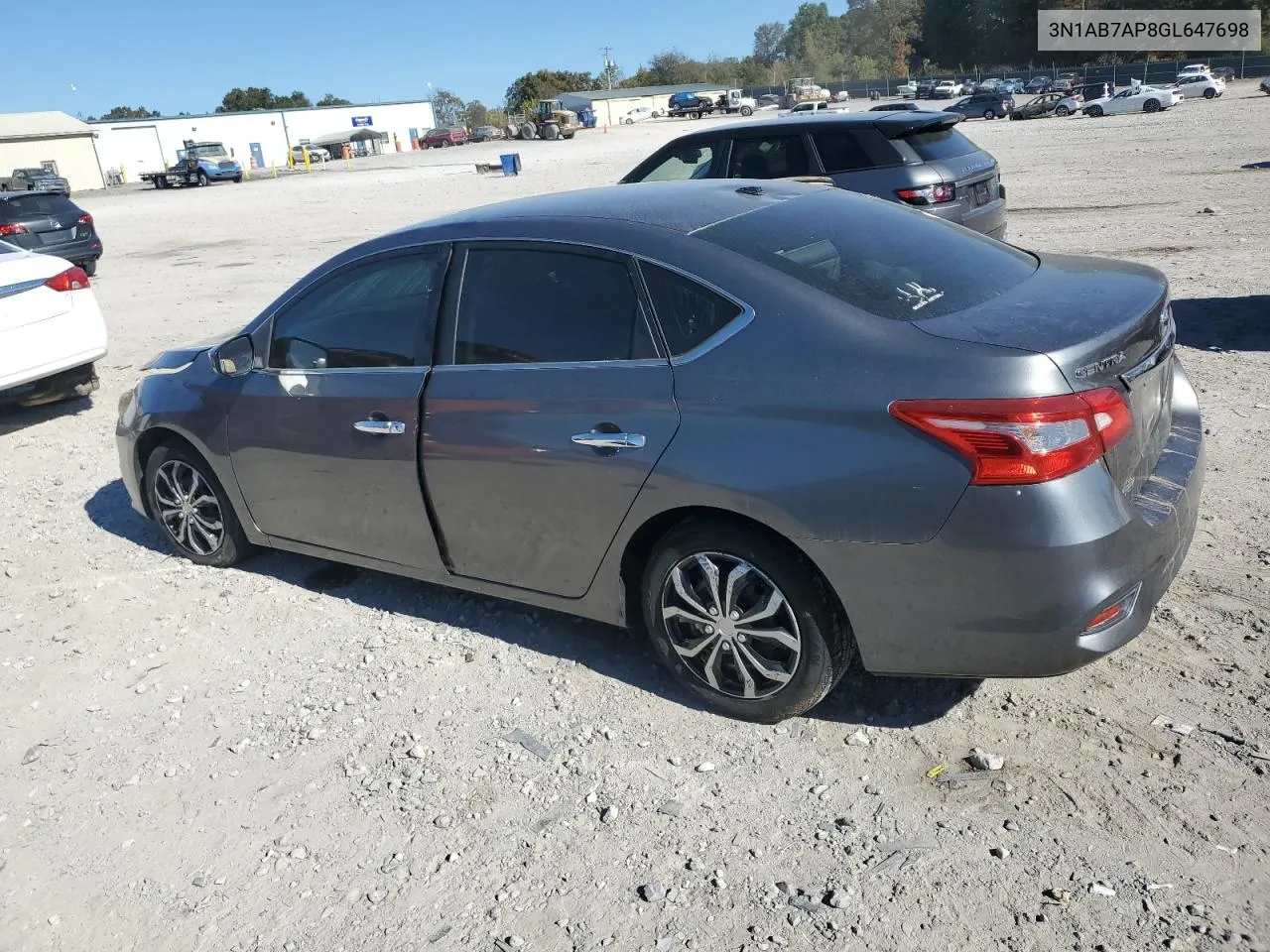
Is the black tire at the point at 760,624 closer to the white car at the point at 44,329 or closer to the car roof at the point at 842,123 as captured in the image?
the white car at the point at 44,329

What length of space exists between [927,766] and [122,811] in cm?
263

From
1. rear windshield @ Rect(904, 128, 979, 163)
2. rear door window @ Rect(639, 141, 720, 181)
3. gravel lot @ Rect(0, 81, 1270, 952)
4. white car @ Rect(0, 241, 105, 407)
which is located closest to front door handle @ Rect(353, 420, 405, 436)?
gravel lot @ Rect(0, 81, 1270, 952)

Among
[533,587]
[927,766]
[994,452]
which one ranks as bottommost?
[927,766]

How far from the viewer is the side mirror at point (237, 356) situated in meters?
4.78

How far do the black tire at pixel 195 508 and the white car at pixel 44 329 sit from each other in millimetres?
3155

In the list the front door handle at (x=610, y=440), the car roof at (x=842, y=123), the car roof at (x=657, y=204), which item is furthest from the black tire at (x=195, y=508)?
the car roof at (x=842, y=123)

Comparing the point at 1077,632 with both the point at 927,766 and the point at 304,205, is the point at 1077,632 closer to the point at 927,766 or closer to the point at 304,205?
the point at 927,766

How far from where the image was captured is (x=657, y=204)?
13.2ft

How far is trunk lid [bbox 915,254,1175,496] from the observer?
10.0 ft

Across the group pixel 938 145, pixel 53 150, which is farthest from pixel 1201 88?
pixel 53 150

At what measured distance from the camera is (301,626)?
4.73m

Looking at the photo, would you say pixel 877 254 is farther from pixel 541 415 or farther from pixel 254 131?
pixel 254 131

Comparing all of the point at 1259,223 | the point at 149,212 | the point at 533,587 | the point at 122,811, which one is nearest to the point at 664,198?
the point at 533,587

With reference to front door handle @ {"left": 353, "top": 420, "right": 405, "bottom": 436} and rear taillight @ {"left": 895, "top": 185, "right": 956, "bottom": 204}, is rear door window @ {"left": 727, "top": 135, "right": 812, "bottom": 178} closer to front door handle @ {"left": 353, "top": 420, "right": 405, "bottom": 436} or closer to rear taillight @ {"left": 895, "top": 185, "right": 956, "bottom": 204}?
rear taillight @ {"left": 895, "top": 185, "right": 956, "bottom": 204}
